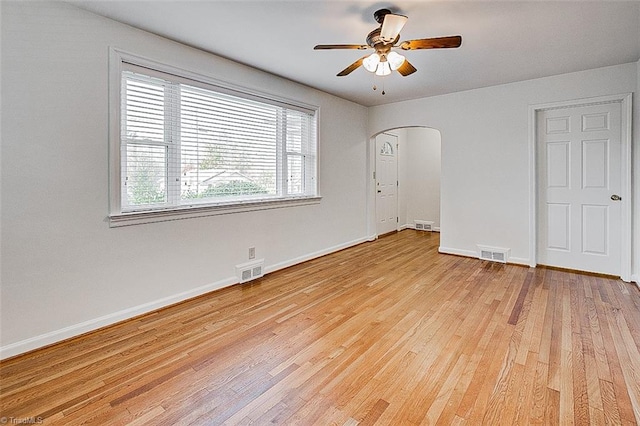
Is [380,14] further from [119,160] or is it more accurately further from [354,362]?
[354,362]

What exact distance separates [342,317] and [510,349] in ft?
4.26

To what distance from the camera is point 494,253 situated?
4.70 meters

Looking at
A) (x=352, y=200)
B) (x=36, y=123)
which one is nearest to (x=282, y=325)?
(x=36, y=123)

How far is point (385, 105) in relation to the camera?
225 inches

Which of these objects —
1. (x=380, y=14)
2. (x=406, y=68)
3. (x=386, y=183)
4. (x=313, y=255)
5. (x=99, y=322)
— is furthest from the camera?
(x=386, y=183)

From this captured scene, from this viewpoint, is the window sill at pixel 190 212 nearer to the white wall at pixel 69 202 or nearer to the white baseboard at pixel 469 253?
the white wall at pixel 69 202

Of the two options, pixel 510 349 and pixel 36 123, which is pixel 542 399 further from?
pixel 36 123

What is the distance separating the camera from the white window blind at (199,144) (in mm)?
2859

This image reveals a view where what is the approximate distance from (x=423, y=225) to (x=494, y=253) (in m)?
2.82

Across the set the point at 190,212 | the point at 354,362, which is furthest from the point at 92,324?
the point at 354,362

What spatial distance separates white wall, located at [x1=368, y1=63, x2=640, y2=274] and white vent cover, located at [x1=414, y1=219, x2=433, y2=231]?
222 cm

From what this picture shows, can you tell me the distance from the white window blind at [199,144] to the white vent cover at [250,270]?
29.9 inches

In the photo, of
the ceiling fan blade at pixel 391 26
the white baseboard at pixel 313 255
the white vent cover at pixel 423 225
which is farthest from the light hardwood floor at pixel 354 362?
the white vent cover at pixel 423 225

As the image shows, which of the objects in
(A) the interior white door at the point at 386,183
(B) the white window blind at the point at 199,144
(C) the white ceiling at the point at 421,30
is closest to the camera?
(C) the white ceiling at the point at 421,30
